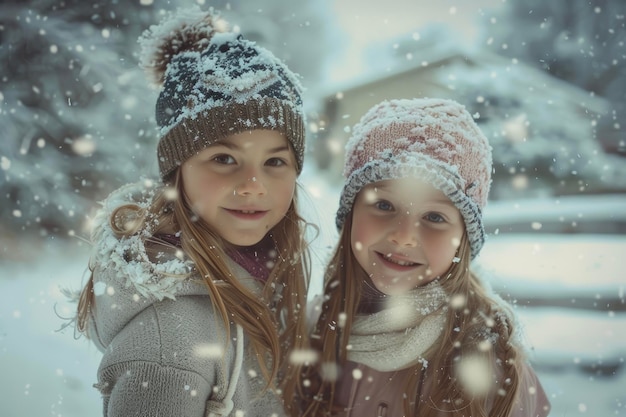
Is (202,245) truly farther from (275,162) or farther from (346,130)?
(346,130)

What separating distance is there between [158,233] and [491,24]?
9.96ft

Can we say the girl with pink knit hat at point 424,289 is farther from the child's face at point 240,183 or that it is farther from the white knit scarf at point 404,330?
the child's face at point 240,183

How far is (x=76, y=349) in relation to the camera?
2.84m

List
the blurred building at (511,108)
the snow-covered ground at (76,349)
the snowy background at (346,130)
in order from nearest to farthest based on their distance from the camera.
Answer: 1. the snow-covered ground at (76,349)
2. the snowy background at (346,130)
3. the blurred building at (511,108)

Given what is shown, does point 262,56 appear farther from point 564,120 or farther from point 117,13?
point 564,120

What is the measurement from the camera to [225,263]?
5.12 ft

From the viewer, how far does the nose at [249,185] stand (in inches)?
58.6

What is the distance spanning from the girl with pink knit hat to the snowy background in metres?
1.38

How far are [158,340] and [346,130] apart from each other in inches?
68.7

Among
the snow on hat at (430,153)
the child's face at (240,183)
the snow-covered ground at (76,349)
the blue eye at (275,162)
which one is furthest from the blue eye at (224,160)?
the snow-covered ground at (76,349)

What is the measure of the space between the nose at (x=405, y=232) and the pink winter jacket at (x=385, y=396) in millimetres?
428

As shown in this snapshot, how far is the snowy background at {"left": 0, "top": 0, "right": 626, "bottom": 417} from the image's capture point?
2910 millimetres

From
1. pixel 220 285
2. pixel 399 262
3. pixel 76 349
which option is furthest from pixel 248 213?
pixel 76 349

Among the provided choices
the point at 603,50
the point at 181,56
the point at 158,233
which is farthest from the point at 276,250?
the point at 603,50
